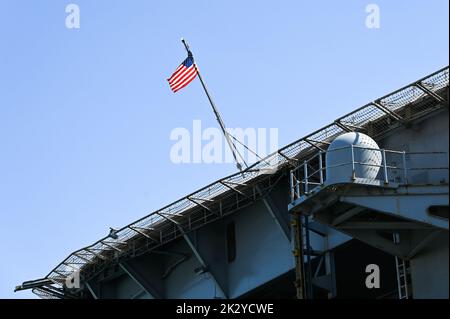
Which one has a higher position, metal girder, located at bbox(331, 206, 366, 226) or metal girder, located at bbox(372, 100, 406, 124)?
metal girder, located at bbox(372, 100, 406, 124)

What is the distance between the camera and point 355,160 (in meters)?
34.1

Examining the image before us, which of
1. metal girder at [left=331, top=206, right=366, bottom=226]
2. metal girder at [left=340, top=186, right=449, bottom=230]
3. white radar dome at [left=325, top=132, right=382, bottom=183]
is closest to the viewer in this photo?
metal girder at [left=340, top=186, right=449, bottom=230]

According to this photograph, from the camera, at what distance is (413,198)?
33281 mm

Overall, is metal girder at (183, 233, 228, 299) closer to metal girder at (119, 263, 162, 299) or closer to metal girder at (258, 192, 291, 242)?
metal girder at (119, 263, 162, 299)

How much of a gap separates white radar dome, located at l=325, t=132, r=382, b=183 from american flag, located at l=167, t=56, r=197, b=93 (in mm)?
17892

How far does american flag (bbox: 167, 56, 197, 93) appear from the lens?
51562 millimetres

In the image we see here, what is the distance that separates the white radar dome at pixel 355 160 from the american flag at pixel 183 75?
17.9 m

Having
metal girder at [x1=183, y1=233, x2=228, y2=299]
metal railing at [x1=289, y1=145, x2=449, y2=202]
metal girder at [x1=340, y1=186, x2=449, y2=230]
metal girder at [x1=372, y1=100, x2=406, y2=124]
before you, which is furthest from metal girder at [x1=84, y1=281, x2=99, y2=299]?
metal girder at [x1=340, y1=186, x2=449, y2=230]

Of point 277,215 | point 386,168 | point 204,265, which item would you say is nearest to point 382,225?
point 386,168

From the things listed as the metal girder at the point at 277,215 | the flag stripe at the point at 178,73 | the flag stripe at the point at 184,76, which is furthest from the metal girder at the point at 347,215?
the flag stripe at the point at 178,73

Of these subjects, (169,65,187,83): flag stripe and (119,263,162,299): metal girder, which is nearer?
(169,65,187,83): flag stripe

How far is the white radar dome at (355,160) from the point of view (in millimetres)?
33875

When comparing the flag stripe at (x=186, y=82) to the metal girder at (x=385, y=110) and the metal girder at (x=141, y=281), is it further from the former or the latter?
the metal girder at (x=385, y=110)

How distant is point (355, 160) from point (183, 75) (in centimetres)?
2016
